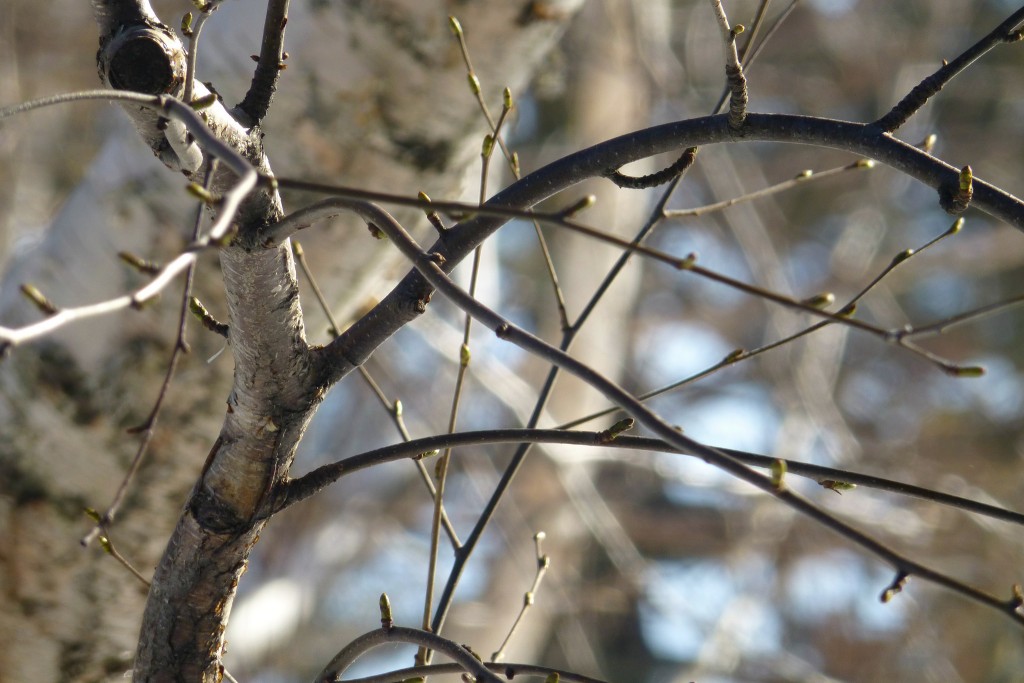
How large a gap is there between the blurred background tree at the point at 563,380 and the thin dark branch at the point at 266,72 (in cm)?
43

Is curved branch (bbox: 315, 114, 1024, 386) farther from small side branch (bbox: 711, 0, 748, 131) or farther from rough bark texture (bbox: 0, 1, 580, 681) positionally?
rough bark texture (bbox: 0, 1, 580, 681)

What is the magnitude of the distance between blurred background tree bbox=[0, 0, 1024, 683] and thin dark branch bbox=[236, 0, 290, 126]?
1.40 ft

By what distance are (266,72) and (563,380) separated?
257cm

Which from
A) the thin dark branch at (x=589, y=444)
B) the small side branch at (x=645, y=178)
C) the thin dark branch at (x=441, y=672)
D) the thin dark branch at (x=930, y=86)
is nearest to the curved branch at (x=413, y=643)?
the thin dark branch at (x=441, y=672)

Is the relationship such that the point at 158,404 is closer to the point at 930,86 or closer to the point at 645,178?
the point at 645,178

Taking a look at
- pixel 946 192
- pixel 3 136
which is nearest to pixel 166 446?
pixel 946 192

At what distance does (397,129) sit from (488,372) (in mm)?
1370

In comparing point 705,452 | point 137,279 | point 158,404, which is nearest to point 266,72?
point 158,404

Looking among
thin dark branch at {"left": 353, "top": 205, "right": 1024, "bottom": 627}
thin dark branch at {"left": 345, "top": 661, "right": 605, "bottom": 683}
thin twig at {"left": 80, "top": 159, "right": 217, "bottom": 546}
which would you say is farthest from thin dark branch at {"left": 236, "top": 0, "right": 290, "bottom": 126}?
thin dark branch at {"left": 345, "top": 661, "right": 605, "bottom": 683}

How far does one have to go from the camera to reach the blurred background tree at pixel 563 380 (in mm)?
1021

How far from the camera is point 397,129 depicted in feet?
3.52

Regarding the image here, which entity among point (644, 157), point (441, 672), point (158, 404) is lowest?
point (441, 672)

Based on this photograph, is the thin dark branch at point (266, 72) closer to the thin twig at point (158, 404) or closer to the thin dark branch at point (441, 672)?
the thin twig at point (158, 404)

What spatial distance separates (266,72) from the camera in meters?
0.56
